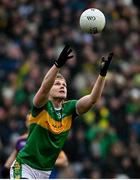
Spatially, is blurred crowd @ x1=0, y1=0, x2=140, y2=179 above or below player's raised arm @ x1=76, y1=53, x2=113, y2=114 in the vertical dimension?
below

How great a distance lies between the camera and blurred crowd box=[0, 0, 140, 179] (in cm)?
1661

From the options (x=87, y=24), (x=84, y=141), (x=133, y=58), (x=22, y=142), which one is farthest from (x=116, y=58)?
(x=87, y=24)

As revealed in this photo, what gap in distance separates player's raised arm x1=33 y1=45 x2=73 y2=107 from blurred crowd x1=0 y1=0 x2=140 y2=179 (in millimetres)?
5177

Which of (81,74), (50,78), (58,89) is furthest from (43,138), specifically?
(81,74)

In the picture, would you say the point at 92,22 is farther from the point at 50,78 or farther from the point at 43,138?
the point at 43,138

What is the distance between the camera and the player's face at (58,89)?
10625 millimetres

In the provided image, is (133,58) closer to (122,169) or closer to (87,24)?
(122,169)

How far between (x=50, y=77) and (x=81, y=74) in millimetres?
8320

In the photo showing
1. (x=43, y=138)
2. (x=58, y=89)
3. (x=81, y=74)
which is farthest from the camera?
(x=81, y=74)

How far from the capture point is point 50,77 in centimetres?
1007

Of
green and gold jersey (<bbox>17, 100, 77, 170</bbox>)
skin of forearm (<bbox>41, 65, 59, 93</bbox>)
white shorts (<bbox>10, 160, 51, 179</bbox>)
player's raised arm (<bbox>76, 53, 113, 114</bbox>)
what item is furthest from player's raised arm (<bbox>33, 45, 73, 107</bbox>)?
white shorts (<bbox>10, 160, 51, 179</bbox>)

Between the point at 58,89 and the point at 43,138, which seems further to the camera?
the point at 58,89

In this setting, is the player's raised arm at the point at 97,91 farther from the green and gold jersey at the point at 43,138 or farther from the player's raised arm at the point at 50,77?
the player's raised arm at the point at 50,77

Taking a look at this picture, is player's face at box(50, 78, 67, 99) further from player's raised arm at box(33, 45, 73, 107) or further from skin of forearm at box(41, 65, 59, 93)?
skin of forearm at box(41, 65, 59, 93)
